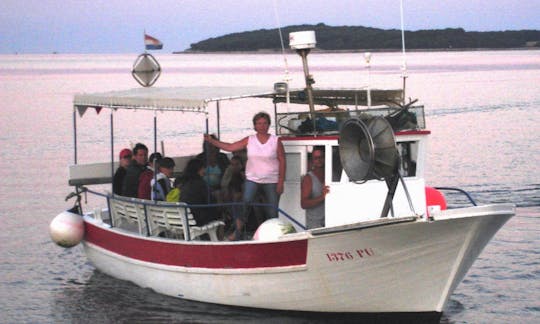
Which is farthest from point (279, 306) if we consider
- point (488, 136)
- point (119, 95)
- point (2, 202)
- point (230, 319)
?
point (488, 136)

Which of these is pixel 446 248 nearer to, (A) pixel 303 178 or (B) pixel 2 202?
(A) pixel 303 178

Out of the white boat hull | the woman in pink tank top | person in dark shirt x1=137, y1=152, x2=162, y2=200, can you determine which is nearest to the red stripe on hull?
the white boat hull

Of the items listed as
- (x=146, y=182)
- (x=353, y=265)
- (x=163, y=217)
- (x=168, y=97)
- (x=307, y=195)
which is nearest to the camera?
(x=353, y=265)

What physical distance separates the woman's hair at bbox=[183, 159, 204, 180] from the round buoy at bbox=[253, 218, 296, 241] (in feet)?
5.23

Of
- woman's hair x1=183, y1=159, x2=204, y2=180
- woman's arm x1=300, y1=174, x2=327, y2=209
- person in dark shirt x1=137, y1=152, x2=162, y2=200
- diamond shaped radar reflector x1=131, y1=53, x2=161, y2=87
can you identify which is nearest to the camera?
woman's arm x1=300, y1=174, x2=327, y2=209

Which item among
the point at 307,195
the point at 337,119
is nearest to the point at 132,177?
the point at 307,195

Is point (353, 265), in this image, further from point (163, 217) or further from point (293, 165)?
point (163, 217)

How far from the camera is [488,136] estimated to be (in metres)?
41.5

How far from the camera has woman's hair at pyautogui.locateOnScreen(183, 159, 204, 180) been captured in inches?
581

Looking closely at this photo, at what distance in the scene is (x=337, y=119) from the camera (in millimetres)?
14148

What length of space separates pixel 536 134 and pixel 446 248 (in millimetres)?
29919

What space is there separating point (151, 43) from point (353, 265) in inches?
240

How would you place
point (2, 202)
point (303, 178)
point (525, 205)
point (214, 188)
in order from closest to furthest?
point (303, 178)
point (214, 188)
point (525, 205)
point (2, 202)

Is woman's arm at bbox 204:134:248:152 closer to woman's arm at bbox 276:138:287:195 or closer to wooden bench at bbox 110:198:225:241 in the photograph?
woman's arm at bbox 276:138:287:195
